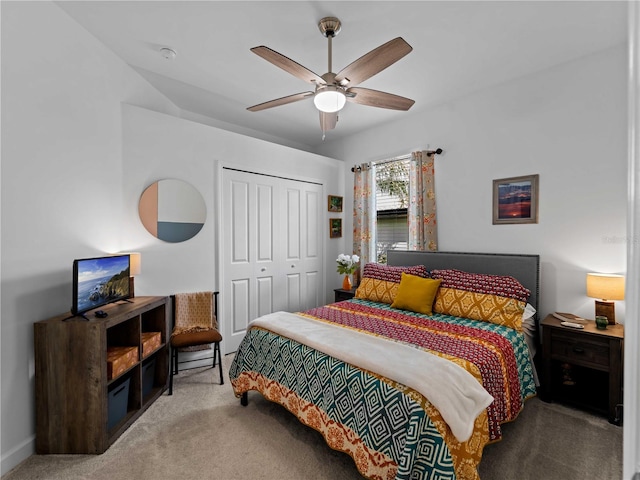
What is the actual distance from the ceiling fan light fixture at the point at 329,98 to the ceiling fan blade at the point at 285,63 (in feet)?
0.20

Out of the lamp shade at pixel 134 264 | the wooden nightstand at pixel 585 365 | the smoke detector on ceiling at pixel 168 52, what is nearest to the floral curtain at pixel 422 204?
the wooden nightstand at pixel 585 365

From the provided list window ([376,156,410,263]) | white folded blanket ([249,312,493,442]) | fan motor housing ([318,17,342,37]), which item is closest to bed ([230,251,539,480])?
white folded blanket ([249,312,493,442])

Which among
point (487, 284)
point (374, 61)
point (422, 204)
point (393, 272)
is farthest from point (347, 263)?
point (374, 61)

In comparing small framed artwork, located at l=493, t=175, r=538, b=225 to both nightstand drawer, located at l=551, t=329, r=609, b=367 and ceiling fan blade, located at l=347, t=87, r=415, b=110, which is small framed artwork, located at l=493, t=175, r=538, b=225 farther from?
ceiling fan blade, located at l=347, t=87, r=415, b=110

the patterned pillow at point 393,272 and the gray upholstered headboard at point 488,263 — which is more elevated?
the gray upholstered headboard at point 488,263

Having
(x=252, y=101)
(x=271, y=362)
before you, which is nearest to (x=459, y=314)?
(x=271, y=362)

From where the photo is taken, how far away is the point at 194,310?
3.18m

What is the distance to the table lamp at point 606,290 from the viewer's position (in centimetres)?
240

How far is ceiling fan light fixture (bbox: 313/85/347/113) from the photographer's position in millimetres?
2141

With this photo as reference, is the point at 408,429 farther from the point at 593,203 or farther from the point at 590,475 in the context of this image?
the point at 593,203

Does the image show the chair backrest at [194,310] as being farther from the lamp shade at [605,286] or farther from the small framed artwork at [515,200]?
the lamp shade at [605,286]

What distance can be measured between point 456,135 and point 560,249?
159 cm

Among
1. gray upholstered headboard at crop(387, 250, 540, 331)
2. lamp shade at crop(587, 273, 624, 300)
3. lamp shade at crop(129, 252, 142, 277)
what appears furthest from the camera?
gray upholstered headboard at crop(387, 250, 540, 331)

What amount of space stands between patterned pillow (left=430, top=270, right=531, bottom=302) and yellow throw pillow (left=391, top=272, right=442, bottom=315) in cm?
16
